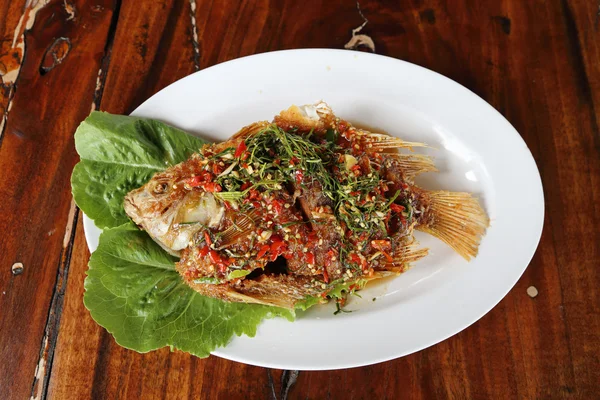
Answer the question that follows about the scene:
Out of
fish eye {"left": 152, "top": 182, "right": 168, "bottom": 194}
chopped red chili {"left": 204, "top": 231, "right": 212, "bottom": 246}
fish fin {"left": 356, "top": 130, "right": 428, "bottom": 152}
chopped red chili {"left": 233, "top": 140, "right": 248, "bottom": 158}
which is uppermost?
fish fin {"left": 356, "top": 130, "right": 428, "bottom": 152}

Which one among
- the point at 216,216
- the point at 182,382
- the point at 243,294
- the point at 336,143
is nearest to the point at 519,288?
the point at 336,143

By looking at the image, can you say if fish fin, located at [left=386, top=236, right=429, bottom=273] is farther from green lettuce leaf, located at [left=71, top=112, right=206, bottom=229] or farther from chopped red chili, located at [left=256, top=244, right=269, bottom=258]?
green lettuce leaf, located at [left=71, top=112, right=206, bottom=229]

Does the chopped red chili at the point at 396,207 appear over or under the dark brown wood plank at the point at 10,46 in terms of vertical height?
under

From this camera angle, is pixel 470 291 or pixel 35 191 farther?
pixel 35 191

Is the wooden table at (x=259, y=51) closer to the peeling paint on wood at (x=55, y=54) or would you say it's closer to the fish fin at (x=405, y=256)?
the peeling paint on wood at (x=55, y=54)

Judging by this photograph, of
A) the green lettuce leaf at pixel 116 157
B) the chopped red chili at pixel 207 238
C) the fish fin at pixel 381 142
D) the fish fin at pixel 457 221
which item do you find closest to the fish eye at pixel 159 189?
the chopped red chili at pixel 207 238

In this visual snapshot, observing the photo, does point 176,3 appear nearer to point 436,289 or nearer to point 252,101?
point 252,101

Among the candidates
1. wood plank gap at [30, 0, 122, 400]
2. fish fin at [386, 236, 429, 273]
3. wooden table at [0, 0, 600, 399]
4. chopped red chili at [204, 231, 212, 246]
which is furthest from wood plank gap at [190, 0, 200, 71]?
fish fin at [386, 236, 429, 273]
